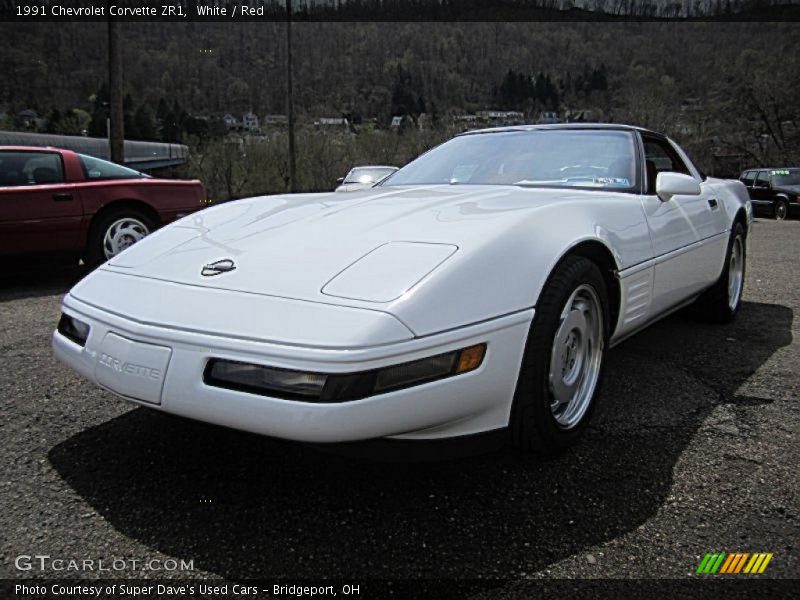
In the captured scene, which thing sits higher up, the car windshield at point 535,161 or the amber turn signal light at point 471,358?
the car windshield at point 535,161

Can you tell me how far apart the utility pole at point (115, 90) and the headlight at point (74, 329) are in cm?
963

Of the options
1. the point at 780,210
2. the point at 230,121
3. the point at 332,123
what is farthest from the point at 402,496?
the point at 230,121

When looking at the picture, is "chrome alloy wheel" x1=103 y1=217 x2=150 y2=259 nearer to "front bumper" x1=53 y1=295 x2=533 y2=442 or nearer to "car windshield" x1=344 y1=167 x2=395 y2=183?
"front bumper" x1=53 y1=295 x2=533 y2=442

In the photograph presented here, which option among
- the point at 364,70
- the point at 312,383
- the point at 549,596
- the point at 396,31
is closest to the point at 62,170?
the point at 312,383

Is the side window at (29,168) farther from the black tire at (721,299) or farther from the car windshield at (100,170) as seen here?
the black tire at (721,299)

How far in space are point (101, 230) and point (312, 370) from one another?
186 inches

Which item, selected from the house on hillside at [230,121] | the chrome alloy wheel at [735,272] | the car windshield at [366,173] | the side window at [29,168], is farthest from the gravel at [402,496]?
the house on hillside at [230,121]

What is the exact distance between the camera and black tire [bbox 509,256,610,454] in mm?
1820

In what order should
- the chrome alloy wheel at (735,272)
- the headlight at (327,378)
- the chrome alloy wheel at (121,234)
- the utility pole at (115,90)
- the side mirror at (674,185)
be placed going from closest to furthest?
1. the headlight at (327,378)
2. the side mirror at (674,185)
3. the chrome alloy wheel at (735,272)
4. the chrome alloy wheel at (121,234)
5. the utility pole at (115,90)

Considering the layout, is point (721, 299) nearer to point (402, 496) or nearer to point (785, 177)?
point (402, 496)

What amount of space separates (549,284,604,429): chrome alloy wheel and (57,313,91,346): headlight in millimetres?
1444

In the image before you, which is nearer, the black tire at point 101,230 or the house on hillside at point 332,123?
the black tire at point 101,230

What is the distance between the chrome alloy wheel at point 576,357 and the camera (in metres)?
2.05

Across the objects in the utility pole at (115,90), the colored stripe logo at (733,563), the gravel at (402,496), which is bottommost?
the colored stripe logo at (733,563)
